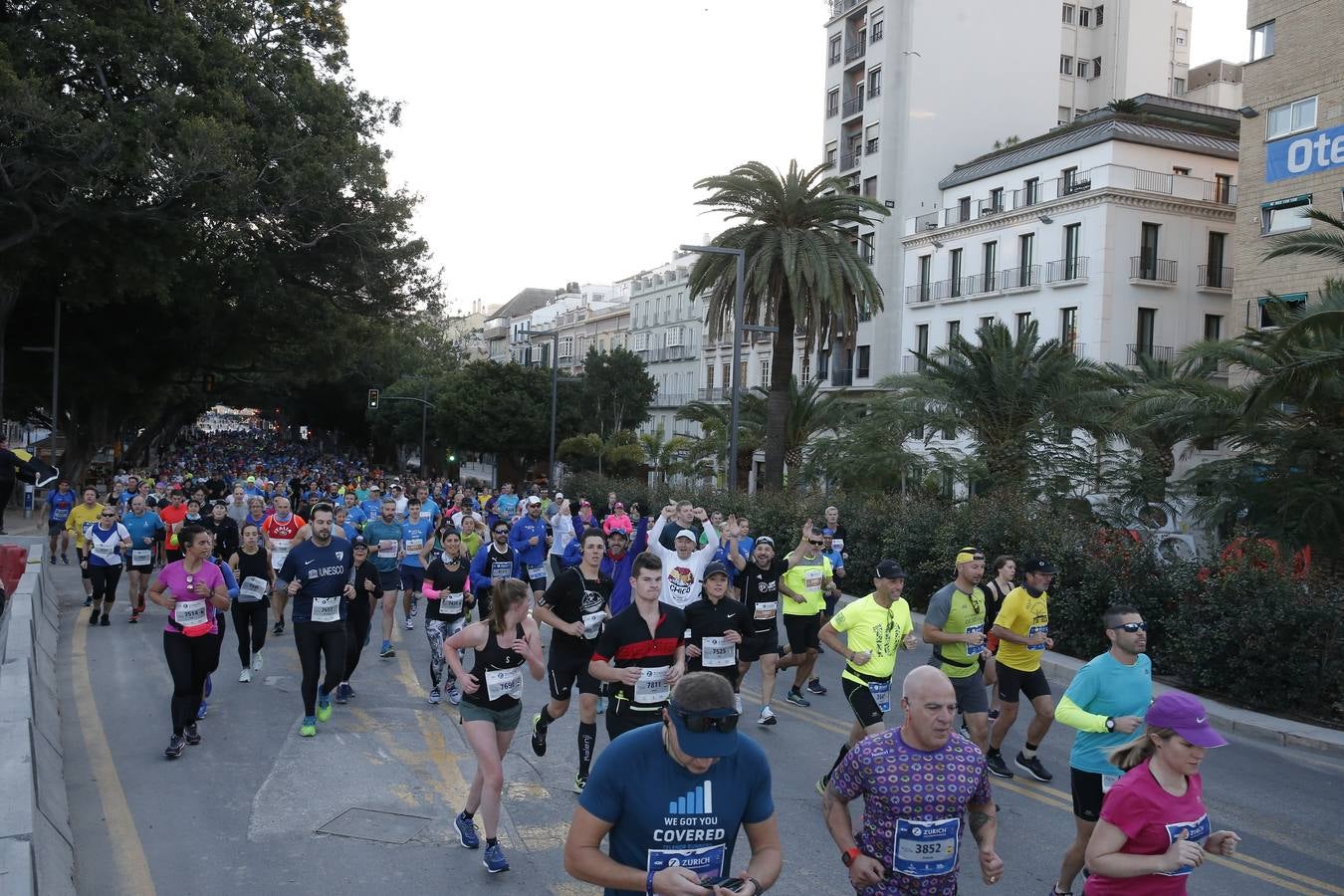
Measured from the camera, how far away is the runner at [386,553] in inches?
512

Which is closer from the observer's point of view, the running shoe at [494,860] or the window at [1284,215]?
the running shoe at [494,860]

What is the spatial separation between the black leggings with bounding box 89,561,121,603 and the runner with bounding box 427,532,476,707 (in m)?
6.28

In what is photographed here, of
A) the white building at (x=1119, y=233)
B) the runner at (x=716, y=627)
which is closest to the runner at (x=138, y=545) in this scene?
the runner at (x=716, y=627)

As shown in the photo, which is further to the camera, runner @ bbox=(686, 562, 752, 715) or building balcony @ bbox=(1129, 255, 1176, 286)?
building balcony @ bbox=(1129, 255, 1176, 286)

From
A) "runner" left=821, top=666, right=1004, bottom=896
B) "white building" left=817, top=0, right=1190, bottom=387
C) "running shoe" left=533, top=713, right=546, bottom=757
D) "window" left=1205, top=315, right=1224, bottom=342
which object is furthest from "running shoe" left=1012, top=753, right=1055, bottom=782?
"white building" left=817, top=0, right=1190, bottom=387

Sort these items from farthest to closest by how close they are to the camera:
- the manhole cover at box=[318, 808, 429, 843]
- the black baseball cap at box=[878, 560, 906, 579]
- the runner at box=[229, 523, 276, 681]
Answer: the runner at box=[229, 523, 276, 681], the black baseball cap at box=[878, 560, 906, 579], the manhole cover at box=[318, 808, 429, 843]

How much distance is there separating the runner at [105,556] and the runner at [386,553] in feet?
12.3

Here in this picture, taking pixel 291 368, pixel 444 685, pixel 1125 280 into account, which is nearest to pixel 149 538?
pixel 444 685

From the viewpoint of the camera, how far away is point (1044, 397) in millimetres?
21859

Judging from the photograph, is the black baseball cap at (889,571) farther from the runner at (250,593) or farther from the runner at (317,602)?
the runner at (250,593)

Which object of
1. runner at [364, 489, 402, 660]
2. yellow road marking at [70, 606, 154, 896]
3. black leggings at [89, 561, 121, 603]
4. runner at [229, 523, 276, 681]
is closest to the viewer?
yellow road marking at [70, 606, 154, 896]

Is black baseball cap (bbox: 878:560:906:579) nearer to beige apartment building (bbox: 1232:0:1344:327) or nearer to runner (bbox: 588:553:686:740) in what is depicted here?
runner (bbox: 588:553:686:740)

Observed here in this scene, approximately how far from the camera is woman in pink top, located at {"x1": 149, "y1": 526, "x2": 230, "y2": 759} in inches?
328

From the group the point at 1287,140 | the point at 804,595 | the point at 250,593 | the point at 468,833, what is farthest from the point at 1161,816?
the point at 1287,140
